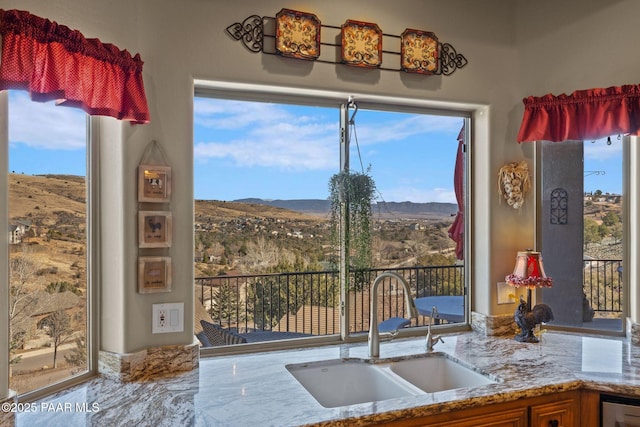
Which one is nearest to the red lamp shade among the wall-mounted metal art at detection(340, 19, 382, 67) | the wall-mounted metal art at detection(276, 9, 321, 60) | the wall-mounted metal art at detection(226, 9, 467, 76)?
the wall-mounted metal art at detection(226, 9, 467, 76)

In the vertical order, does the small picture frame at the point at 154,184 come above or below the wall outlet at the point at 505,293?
above

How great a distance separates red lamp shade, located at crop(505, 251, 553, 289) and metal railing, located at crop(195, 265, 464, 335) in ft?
1.79

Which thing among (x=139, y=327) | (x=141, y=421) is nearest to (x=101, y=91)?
(x=139, y=327)

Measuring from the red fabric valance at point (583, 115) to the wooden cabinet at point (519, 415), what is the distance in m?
1.38

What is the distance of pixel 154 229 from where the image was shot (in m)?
2.01

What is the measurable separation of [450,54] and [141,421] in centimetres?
235

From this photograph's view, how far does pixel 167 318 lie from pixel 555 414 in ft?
5.71

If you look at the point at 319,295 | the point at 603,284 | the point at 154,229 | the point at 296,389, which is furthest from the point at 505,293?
the point at 154,229

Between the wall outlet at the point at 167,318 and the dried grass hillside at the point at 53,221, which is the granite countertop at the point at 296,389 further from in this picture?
the dried grass hillside at the point at 53,221

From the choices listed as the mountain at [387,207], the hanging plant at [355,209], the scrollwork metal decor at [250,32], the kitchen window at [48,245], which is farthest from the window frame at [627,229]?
the kitchen window at [48,245]

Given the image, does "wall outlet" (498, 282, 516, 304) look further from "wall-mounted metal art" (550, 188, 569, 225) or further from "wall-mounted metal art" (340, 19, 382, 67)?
"wall-mounted metal art" (340, 19, 382, 67)

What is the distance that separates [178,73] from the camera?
207cm

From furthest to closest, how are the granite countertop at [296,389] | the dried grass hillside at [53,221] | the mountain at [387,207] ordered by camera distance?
the mountain at [387,207] → the dried grass hillside at [53,221] → the granite countertop at [296,389]

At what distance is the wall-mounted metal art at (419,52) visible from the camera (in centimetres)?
246
